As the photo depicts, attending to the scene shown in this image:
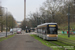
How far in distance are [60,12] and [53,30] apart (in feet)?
90.1

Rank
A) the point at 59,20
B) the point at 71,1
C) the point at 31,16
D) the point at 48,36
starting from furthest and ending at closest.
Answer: the point at 31,16
the point at 59,20
the point at 71,1
the point at 48,36

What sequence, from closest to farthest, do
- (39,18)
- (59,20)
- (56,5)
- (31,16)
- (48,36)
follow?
(48,36) < (56,5) < (59,20) < (39,18) < (31,16)

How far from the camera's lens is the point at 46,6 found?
173 feet

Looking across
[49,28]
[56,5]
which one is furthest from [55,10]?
[49,28]

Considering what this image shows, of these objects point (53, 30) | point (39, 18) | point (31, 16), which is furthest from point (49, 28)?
point (31, 16)

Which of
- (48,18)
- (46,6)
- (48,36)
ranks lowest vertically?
(48,36)

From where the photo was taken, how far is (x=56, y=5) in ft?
171

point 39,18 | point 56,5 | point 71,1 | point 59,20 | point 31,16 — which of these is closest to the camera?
point 71,1

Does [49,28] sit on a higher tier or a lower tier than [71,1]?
lower

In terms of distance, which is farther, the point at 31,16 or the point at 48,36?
the point at 31,16

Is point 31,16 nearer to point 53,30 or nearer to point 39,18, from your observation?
point 39,18

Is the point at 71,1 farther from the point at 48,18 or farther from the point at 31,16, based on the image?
the point at 31,16

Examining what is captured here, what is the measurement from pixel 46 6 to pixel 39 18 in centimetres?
920

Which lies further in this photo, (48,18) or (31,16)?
(31,16)
